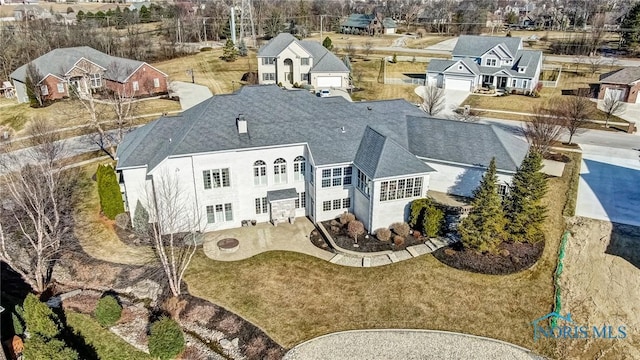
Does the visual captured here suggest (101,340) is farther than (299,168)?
No

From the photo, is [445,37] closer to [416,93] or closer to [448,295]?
[416,93]

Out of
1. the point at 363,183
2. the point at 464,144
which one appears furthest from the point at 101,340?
the point at 464,144

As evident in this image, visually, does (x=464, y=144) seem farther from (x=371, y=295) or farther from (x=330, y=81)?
(x=330, y=81)

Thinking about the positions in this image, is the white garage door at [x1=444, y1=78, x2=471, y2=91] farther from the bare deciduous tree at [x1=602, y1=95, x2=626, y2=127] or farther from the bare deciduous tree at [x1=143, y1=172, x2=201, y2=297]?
the bare deciduous tree at [x1=143, y1=172, x2=201, y2=297]

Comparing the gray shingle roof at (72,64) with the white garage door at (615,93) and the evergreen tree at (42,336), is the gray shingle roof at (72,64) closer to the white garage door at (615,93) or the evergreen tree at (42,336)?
the evergreen tree at (42,336)

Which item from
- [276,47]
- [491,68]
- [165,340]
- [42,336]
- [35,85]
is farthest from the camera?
[491,68]

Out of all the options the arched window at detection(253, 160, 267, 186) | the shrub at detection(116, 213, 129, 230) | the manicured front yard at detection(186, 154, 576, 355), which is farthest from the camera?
the shrub at detection(116, 213, 129, 230)

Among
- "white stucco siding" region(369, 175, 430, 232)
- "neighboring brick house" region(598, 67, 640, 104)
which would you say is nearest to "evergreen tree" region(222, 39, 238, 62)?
"neighboring brick house" region(598, 67, 640, 104)

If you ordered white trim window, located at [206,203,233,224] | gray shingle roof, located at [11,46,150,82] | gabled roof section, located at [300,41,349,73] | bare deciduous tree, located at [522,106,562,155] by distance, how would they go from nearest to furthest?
white trim window, located at [206,203,233,224]
bare deciduous tree, located at [522,106,562,155]
gray shingle roof, located at [11,46,150,82]
gabled roof section, located at [300,41,349,73]
